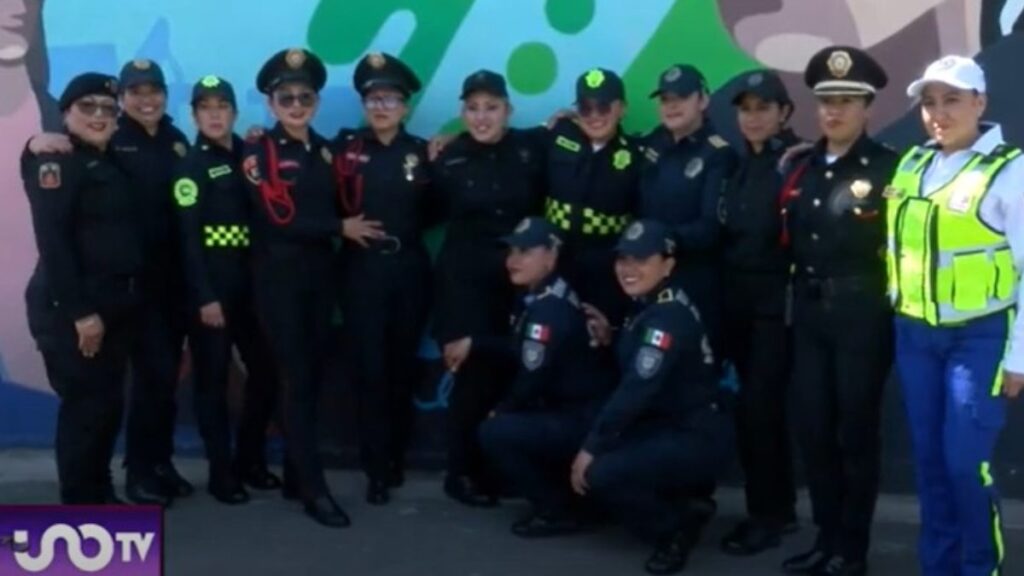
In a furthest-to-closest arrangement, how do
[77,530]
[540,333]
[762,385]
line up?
1. [540,333]
2. [762,385]
3. [77,530]

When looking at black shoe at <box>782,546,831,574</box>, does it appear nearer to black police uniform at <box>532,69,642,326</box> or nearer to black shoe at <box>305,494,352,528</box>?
black police uniform at <box>532,69,642,326</box>

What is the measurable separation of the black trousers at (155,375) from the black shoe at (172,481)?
0.03 meters

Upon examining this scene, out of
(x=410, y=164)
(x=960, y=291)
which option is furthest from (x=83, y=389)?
(x=960, y=291)

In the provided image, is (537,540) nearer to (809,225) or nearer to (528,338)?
(528,338)

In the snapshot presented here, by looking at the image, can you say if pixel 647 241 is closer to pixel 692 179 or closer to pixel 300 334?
pixel 692 179

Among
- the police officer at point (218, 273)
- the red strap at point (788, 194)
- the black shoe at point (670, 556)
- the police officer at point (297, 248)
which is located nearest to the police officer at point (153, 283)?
the police officer at point (218, 273)

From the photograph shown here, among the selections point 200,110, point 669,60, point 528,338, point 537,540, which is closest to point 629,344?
point 528,338

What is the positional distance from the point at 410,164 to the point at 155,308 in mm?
1210

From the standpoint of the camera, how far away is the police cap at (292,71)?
22.5ft

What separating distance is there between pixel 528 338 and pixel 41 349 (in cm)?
190

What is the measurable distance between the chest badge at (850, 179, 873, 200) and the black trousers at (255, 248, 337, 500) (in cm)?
220

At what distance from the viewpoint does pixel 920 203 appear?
5480 mm

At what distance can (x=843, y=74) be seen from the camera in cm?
596

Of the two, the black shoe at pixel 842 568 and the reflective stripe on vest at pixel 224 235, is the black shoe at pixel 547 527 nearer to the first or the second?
the black shoe at pixel 842 568
